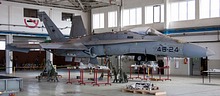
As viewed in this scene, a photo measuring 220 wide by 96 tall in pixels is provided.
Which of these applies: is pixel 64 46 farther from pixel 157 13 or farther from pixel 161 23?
pixel 157 13

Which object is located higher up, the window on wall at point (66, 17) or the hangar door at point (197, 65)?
the window on wall at point (66, 17)

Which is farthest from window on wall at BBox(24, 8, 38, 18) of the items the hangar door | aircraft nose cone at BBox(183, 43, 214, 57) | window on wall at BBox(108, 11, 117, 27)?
aircraft nose cone at BBox(183, 43, 214, 57)

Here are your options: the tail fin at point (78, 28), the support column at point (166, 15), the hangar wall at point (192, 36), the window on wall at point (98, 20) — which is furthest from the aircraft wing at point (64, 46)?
the window on wall at point (98, 20)

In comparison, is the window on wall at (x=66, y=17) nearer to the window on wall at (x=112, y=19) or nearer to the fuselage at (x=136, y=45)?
the window on wall at (x=112, y=19)

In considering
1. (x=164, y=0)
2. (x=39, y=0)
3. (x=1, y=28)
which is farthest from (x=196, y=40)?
(x=1, y=28)

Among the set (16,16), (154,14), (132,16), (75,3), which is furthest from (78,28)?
(75,3)

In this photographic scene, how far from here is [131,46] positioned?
13773 mm

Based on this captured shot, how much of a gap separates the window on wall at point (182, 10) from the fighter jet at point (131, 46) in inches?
522

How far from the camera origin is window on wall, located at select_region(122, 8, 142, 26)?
A: 30.0 metres

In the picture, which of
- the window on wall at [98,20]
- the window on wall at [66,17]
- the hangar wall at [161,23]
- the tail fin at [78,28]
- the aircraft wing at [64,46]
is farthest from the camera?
the window on wall at [98,20]

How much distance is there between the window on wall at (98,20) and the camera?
33750mm

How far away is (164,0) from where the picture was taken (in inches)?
1067

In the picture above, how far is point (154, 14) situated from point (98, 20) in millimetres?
8055

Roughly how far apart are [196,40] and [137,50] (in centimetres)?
1348
